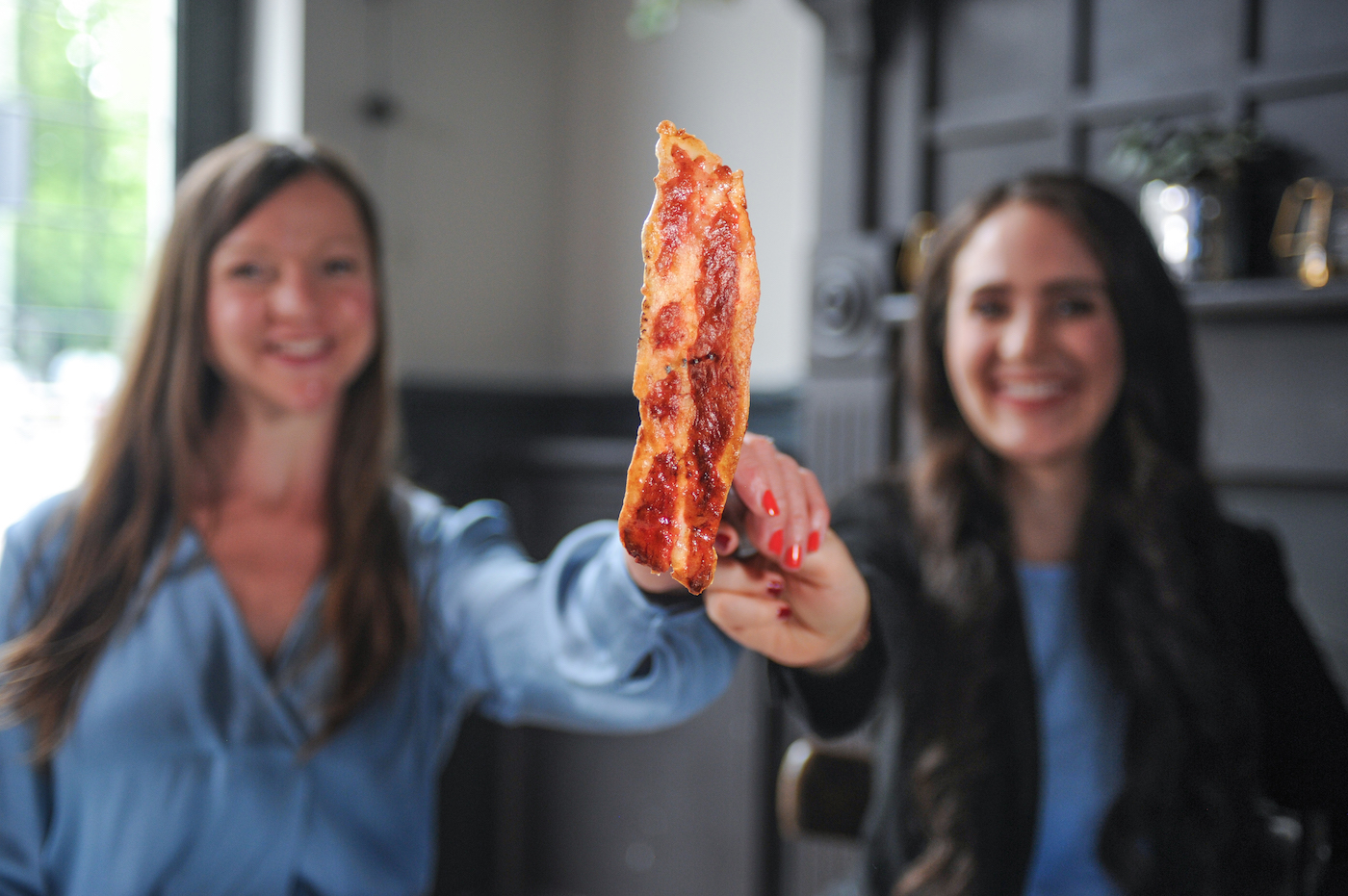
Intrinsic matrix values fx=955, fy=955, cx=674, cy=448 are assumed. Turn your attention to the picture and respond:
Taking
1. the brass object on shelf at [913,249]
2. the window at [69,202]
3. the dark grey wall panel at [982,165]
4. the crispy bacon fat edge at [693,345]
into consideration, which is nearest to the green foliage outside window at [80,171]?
the window at [69,202]

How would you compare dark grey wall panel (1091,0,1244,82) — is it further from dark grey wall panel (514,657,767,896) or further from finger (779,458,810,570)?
finger (779,458,810,570)

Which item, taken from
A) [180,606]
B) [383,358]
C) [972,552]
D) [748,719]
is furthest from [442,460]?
[972,552]

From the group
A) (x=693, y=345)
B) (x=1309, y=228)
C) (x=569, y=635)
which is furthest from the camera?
(x=1309, y=228)

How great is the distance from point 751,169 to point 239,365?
1612 mm

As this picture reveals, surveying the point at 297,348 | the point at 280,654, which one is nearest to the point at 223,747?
the point at 280,654

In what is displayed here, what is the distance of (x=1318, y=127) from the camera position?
5.35 ft

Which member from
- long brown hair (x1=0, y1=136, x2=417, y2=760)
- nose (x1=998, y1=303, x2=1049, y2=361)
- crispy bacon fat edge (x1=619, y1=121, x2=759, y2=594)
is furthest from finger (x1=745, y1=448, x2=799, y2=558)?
long brown hair (x1=0, y1=136, x2=417, y2=760)

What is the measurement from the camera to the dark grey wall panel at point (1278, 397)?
5.37 feet

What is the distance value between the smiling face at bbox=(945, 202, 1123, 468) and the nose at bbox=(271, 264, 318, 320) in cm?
81

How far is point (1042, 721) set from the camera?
120 cm

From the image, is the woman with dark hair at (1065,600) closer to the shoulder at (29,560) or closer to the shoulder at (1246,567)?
the shoulder at (1246,567)

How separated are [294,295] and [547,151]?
1.91 meters

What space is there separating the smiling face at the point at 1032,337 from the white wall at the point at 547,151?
1018 mm

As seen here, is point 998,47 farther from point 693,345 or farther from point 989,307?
point 693,345
